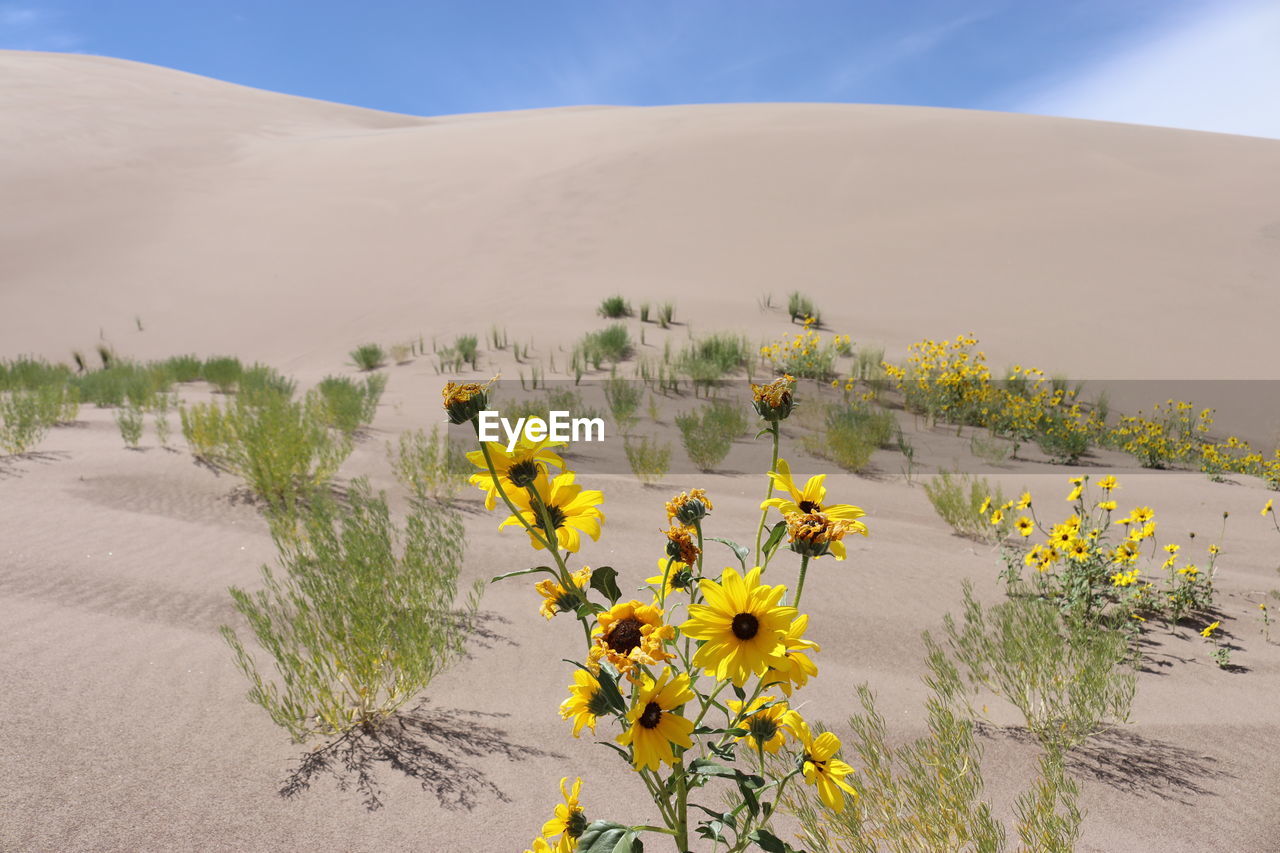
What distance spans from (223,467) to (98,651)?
2.57m

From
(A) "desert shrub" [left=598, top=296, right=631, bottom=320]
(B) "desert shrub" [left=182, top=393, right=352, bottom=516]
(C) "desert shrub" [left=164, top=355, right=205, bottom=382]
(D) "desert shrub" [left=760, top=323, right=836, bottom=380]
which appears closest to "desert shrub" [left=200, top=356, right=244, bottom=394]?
(C) "desert shrub" [left=164, top=355, right=205, bottom=382]

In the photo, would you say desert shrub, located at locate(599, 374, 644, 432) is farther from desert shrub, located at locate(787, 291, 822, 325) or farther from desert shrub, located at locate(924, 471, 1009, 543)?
desert shrub, located at locate(787, 291, 822, 325)

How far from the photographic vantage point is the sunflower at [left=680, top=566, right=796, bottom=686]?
3.03 feet

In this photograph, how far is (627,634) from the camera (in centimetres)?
95

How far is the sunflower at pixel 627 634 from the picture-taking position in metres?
0.92

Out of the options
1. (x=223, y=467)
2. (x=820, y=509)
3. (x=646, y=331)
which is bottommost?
(x=223, y=467)

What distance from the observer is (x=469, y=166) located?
2381 cm

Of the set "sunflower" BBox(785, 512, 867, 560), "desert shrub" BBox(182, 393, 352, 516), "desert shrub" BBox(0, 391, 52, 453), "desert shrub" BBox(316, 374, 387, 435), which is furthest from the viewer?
"desert shrub" BBox(316, 374, 387, 435)

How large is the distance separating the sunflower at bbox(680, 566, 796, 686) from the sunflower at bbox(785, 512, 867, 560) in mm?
88

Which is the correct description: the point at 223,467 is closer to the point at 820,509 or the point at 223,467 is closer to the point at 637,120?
the point at 820,509

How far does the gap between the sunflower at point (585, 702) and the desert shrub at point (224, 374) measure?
9.99 m

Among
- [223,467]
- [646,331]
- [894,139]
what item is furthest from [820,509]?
[894,139]

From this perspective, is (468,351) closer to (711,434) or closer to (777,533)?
(711,434)

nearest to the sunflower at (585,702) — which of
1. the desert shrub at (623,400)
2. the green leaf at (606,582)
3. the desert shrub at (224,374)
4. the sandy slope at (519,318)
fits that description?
the green leaf at (606,582)
